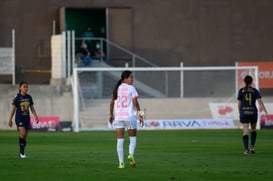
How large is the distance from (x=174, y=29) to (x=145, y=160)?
32196mm

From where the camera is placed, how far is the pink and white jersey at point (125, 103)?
72.9ft

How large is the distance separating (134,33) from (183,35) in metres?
2.75

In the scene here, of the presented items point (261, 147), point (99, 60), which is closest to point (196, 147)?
point (261, 147)

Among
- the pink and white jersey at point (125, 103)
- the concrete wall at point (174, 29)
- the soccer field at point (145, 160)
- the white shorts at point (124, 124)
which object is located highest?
the concrete wall at point (174, 29)

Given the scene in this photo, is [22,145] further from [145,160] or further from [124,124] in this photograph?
[124,124]

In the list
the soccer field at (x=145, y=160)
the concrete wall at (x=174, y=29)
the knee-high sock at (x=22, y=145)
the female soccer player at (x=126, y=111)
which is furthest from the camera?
the concrete wall at (x=174, y=29)

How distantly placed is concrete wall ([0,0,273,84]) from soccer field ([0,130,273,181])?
58.5 ft

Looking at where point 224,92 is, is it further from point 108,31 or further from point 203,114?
point 108,31

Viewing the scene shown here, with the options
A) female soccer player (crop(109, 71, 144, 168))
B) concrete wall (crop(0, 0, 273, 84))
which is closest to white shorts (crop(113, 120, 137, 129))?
female soccer player (crop(109, 71, 144, 168))

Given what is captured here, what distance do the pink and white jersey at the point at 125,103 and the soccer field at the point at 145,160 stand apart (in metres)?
1.14

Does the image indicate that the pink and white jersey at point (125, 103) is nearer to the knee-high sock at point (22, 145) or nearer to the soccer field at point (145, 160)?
the soccer field at point (145, 160)

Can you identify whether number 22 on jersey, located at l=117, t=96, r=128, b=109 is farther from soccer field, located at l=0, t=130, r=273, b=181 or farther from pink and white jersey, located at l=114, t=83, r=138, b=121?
soccer field, located at l=0, t=130, r=273, b=181

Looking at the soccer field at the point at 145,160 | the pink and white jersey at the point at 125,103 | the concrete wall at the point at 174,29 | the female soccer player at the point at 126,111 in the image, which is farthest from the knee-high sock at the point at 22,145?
the concrete wall at the point at 174,29

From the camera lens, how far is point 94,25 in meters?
56.6
